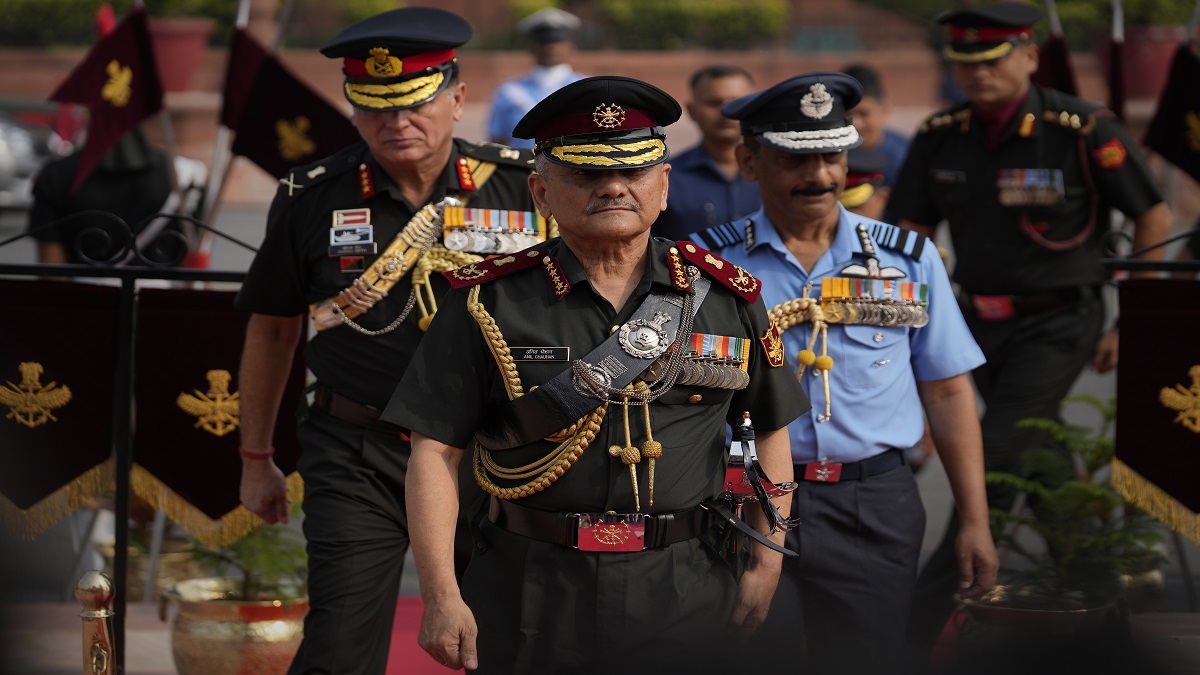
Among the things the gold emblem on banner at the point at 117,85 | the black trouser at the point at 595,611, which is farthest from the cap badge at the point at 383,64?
the gold emblem on banner at the point at 117,85

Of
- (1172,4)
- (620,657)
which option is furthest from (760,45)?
(620,657)

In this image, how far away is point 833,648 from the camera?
14.5ft

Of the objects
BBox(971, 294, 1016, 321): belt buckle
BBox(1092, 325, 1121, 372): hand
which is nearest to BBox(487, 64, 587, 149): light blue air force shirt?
BBox(971, 294, 1016, 321): belt buckle

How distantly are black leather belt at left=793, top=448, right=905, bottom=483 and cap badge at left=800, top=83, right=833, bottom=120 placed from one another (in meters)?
0.98

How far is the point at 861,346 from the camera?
15.4 ft

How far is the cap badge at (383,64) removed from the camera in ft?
15.5

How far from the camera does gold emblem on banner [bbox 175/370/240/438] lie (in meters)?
5.68

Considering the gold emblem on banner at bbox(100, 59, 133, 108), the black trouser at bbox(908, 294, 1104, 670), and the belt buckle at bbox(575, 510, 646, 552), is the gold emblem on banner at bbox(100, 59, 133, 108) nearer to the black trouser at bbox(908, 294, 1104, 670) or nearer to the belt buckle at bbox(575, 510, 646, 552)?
the black trouser at bbox(908, 294, 1104, 670)

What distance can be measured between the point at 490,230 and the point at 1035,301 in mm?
2958

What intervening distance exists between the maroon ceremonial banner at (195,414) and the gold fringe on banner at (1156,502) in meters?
2.78

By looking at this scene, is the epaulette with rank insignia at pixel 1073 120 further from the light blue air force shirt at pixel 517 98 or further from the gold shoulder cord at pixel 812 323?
the light blue air force shirt at pixel 517 98

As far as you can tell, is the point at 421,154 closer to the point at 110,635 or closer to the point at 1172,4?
the point at 110,635

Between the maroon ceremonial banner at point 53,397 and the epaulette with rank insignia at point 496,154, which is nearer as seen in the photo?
the epaulette with rank insignia at point 496,154

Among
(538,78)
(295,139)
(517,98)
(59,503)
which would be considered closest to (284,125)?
(295,139)
